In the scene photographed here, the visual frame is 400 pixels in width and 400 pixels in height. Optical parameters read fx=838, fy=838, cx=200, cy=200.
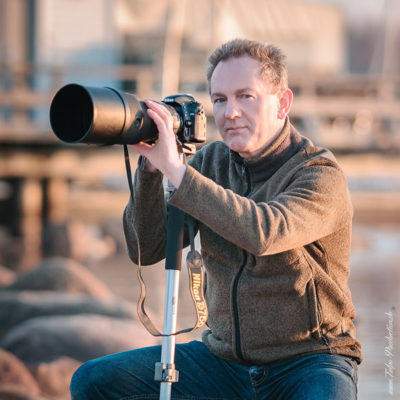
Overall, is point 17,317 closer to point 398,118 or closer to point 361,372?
point 361,372

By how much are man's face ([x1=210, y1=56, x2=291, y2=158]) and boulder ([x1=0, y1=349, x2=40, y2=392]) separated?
224cm

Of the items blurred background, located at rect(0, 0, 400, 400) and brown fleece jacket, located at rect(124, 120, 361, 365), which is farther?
blurred background, located at rect(0, 0, 400, 400)

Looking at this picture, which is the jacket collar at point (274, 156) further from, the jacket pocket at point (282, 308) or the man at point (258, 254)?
the jacket pocket at point (282, 308)

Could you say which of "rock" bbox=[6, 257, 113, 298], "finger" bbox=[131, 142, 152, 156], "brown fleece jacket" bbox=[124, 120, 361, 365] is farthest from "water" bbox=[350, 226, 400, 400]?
"rock" bbox=[6, 257, 113, 298]

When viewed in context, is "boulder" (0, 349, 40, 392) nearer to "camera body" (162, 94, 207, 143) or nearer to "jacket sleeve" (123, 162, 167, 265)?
"jacket sleeve" (123, 162, 167, 265)

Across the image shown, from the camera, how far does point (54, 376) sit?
14.8 feet

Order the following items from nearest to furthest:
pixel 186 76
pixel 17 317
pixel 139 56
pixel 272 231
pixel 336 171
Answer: pixel 272 231
pixel 336 171
pixel 17 317
pixel 186 76
pixel 139 56

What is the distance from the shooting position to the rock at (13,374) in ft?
13.9

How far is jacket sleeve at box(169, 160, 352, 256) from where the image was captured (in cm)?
221

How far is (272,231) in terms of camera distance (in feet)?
7.31

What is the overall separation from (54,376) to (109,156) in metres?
8.22

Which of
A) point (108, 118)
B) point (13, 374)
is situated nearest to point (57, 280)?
point (13, 374)

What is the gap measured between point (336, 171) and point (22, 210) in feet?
37.5

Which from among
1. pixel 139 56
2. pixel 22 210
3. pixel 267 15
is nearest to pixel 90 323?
pixel 22 210
